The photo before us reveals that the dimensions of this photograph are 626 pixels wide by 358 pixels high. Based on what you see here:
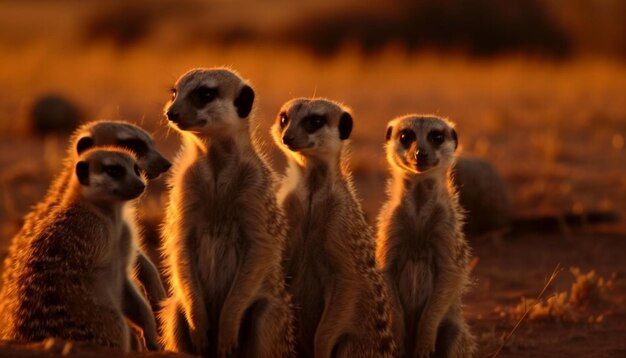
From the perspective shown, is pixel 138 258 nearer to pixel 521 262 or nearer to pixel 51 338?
pixel 51 338

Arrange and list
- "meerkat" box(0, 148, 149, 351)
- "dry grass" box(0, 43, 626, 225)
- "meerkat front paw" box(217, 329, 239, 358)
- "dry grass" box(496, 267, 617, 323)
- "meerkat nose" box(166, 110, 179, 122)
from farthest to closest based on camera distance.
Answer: "dry grass" box(0, 43, 626, 225), "dry grass" box(496, 267, 617, 323), "meerkat nose" box(166, 110, 179, 122), "meerkat front paw" box(217, 329, 239, 358), "meerkat" box(0, 148, 149, 351)

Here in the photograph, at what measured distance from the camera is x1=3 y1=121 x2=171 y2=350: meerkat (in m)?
3.93

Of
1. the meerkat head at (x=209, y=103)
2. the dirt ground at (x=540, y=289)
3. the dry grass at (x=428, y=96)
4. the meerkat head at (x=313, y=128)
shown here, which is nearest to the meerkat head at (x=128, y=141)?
the meerkat head at (x=209, y=103)

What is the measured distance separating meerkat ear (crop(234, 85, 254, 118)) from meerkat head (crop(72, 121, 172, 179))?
468 mm

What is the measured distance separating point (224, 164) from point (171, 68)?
1189 centimetres

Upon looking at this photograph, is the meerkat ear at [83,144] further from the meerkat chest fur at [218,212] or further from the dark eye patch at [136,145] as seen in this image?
the meerkat chest fur at [218,212]

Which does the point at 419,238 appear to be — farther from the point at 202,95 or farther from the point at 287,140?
the point at 202,95

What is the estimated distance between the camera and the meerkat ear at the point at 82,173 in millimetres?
3907

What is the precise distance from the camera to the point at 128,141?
4.57 m

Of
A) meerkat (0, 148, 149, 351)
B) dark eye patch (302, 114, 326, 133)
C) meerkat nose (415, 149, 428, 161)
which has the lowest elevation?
meerkat (0, 148, 149, 351)

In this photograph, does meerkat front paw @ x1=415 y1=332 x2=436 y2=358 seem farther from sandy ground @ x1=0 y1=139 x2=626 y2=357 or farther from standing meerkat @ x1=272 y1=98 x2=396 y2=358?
sandy ground @ x1=0 y1=139 x2=626 y2=357

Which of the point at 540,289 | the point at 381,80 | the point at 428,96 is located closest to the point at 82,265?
the point at 540,289

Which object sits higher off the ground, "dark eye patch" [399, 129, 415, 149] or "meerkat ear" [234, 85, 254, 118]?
"meerkat ear" [234, 85, 254, 118]

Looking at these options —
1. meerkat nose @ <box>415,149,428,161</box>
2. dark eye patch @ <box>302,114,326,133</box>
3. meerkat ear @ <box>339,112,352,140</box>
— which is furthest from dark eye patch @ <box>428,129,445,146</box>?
dark eye patch @ <box>302,114,326,133</box>
